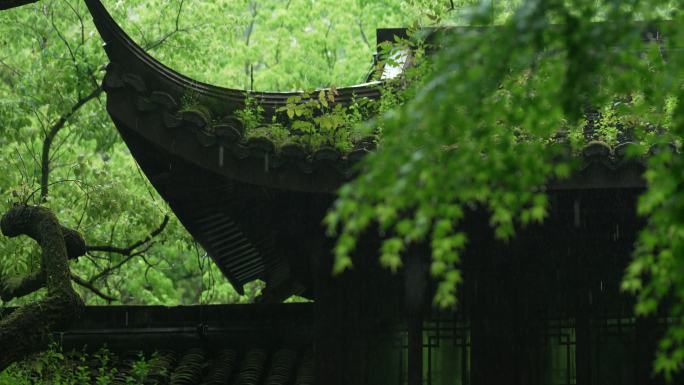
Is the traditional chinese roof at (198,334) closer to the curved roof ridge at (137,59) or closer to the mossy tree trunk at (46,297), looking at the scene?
the mossy tree trunk at (46,297)

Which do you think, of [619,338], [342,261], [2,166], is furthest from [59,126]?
[342,261]

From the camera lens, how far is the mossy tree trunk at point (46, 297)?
22.2ft

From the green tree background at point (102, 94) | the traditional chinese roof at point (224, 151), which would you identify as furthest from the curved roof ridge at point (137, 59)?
the green tree background at point (102, 94)

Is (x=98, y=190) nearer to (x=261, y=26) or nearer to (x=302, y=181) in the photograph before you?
(x=302, y=181)

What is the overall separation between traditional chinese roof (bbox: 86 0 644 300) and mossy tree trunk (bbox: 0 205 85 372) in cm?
88

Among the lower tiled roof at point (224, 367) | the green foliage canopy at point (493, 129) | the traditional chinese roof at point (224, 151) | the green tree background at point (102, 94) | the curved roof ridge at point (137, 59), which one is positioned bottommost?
the lower tiled roof at point (224, 367)

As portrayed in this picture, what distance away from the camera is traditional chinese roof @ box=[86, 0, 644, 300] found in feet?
23.4

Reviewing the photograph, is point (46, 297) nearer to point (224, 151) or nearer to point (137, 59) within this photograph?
point (224, 151)

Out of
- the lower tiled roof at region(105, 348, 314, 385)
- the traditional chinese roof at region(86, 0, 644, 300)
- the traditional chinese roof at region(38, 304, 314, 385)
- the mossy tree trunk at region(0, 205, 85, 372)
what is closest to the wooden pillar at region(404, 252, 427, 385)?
the traditional chinese roof at region(86, 0, 644, 300)

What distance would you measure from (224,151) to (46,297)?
5.26 ft

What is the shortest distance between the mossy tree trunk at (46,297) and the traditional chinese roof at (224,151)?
88cm

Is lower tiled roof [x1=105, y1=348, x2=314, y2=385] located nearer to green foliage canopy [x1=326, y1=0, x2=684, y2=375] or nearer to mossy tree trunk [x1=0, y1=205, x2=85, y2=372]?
mossy tree trunk [x1=0, y1=205, x2=85, y2=372]

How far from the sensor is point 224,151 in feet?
23.9

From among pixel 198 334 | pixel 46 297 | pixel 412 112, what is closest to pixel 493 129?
pixel 412 112
